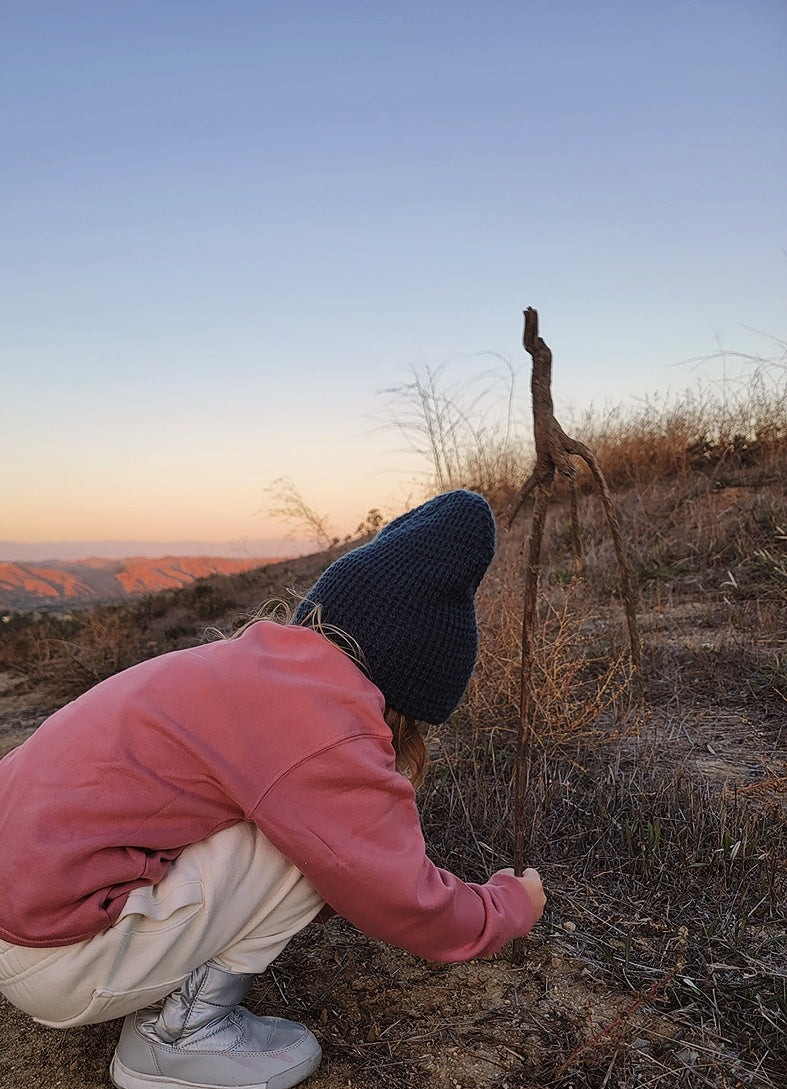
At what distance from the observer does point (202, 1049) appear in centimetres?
144

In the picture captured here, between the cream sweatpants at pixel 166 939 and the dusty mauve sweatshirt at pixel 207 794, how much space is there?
A: 36 millimetres

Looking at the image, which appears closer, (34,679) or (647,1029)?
(647,1029)

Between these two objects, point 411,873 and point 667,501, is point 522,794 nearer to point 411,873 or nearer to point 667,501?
point 411,873

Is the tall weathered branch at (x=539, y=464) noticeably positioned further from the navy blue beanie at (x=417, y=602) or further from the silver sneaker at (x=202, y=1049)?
the silver sneaker at (x=202, y=1049)

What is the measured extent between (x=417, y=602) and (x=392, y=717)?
240 mm

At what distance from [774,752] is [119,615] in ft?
17.8

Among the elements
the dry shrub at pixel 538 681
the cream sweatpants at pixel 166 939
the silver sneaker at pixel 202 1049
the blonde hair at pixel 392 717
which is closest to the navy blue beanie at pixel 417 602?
the blonde hair at pixel 392 717

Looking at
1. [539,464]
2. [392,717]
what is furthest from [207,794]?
[539,464]

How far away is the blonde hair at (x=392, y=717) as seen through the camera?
1435 mm

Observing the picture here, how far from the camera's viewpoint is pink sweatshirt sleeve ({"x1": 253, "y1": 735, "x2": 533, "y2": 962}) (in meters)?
1.27

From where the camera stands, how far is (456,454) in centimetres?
550

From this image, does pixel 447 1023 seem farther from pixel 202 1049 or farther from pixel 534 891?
pixel 202 1049

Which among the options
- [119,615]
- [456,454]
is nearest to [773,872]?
[456,454]

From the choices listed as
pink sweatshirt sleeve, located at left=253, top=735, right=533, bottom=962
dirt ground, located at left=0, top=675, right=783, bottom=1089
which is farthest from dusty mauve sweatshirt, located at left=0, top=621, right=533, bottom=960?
dirt ground, located at left=0, top=675, right=783, bottom=1089
